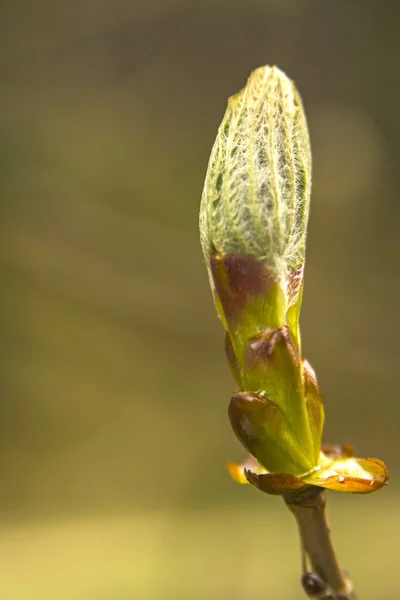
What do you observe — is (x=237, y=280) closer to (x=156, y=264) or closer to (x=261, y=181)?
(x=261, y=181)

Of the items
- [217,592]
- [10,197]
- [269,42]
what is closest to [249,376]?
[217,592]

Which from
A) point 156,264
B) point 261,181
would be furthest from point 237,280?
point 156,264

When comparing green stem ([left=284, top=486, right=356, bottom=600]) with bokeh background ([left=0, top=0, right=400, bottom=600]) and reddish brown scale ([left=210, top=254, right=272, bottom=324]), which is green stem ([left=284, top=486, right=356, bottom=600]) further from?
bokeh background ([left=0, top=0, right=400, bottom=600])

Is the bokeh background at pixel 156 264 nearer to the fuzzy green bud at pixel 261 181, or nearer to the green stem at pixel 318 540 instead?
the green stem at pixel 318 540

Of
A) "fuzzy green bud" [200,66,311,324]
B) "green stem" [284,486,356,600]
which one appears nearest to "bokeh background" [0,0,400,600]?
"green stem" [284,486,356,600]

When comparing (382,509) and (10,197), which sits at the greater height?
(10,197)

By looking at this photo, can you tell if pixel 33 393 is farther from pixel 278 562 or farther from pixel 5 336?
pixel 278 562

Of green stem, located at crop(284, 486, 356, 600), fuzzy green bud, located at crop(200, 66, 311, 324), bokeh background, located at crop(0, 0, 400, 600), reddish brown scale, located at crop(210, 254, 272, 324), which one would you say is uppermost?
bokeh background, located at crop(0, 0, 400, 600)
